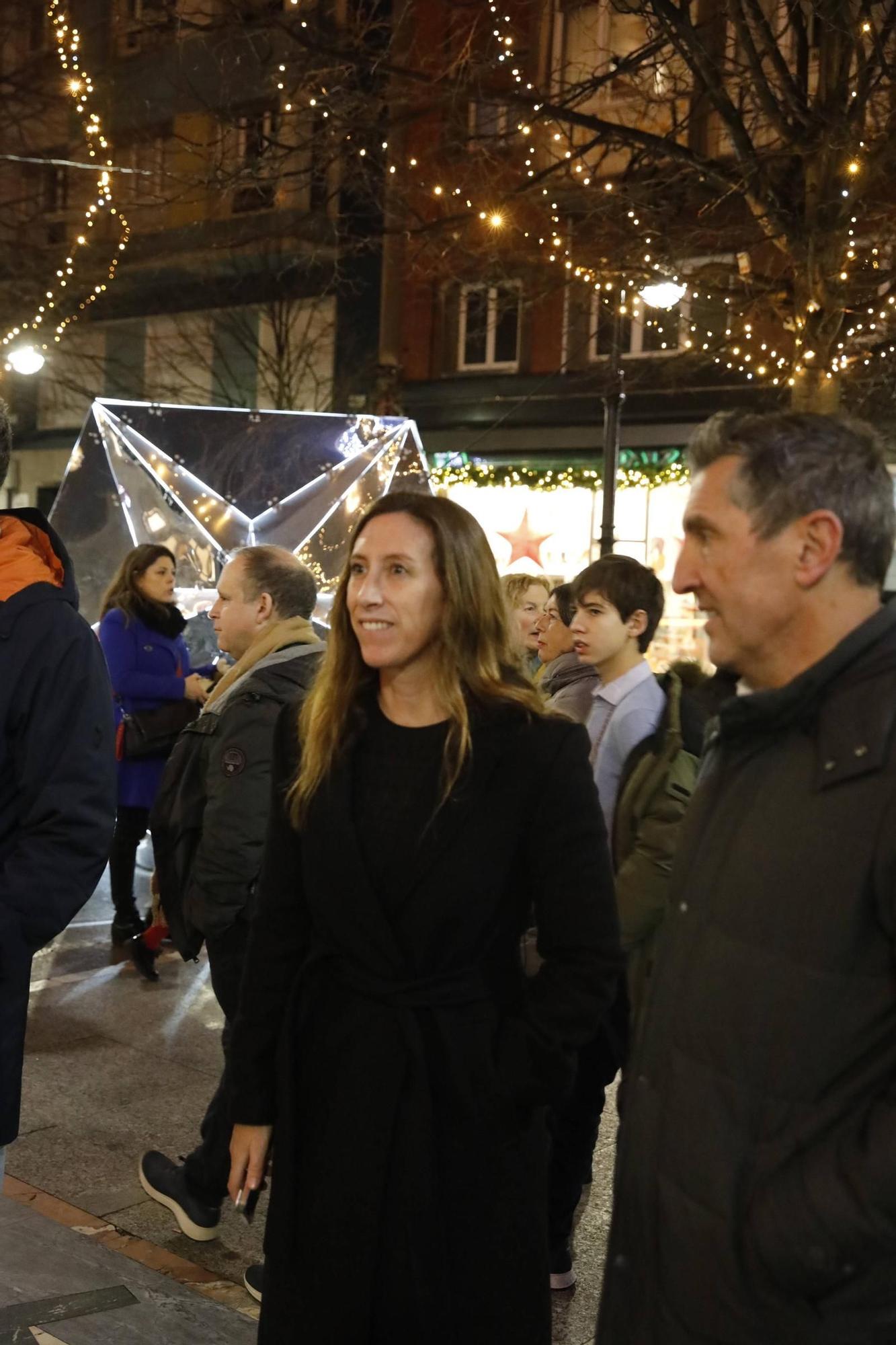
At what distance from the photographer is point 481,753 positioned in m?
2.80

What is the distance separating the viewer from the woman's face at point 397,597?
2.88 meters

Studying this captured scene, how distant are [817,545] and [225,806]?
2.73m

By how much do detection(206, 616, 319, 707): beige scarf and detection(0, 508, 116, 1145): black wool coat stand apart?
1799mm

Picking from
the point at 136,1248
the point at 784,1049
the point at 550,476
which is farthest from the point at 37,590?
the point at 550,476

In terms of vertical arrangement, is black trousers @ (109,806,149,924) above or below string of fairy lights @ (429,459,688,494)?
below

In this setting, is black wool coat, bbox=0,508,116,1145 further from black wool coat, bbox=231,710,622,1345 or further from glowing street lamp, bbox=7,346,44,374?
glowing street lamp, bbox=7,346,44,374

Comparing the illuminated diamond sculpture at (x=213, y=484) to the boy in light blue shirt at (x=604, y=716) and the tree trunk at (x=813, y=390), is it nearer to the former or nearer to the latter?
the tree trunk at (x=813, y=390)

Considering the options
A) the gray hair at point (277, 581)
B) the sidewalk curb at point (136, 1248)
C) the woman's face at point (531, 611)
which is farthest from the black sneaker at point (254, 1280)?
the woman's face at point (531, 611)

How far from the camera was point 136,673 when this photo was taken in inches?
308

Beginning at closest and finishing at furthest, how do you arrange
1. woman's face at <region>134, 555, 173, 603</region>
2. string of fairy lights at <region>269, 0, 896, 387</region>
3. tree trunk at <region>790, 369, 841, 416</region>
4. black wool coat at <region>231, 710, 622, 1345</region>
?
black wool coat at <region>231, 710, 622, 1345</region> < woman's face at <region>134, 555, 173, 603</region> < tree trunk at <region>790, 369, 841, 416</region> < string of fairy lights at <region>269, 0, 896, 387</region>

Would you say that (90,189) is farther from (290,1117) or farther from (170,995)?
(290,1117)

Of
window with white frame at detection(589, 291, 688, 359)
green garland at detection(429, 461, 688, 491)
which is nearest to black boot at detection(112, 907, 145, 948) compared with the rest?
window with white frame at detection(589, 291, 688, 359)

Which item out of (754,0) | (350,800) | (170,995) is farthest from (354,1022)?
(754,0)

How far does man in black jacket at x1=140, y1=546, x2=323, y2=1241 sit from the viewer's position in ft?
14.4
